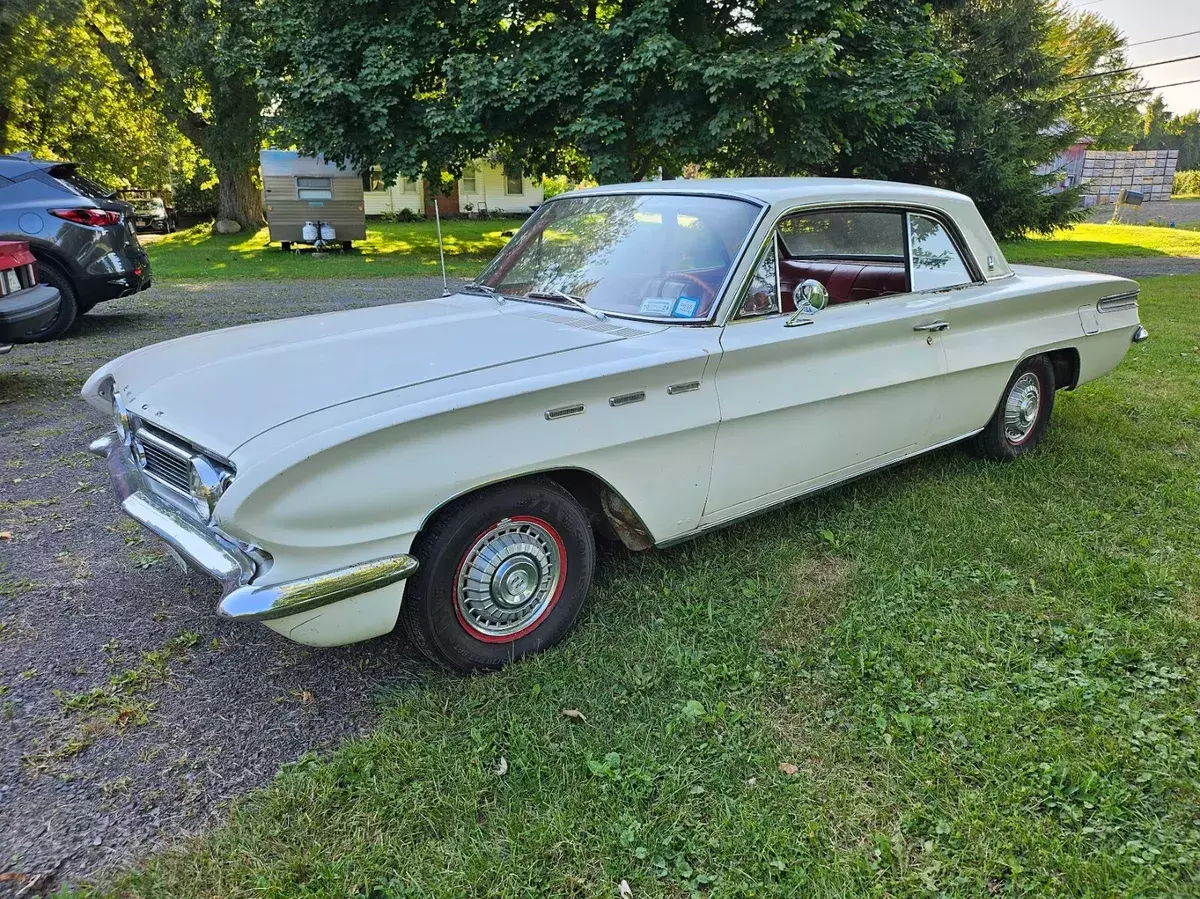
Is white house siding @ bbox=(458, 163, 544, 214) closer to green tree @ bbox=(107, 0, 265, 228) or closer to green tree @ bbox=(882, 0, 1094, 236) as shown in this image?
green tree @ bbox=(107, 0, 265, 228)

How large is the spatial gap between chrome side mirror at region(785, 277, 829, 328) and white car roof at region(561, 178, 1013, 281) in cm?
36

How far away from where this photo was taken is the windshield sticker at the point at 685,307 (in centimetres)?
326

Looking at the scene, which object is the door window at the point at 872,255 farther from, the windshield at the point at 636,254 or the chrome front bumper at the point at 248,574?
the chrome front bumper at the point at 248,574

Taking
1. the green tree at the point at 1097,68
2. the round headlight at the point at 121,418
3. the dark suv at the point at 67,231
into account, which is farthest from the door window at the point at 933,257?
the green tree at the point at 1097,68

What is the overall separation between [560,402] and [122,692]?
5.84ft

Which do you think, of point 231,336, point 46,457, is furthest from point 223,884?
point 46,457

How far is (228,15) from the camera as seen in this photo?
16172mm

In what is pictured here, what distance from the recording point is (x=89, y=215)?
26.3 feet

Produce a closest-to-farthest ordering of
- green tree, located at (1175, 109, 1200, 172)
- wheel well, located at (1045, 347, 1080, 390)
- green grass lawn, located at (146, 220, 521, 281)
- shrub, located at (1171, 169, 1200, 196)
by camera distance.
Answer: wheel well, located at (1045, 347, 1080, 390), green grass lawn, located at (146, 220, 521, 281), shrub, located at (1171, 169, 1200, 196), green tree, located at (1175, 109, 1200, 172)

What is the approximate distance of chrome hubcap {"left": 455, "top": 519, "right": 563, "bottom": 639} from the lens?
2732mm

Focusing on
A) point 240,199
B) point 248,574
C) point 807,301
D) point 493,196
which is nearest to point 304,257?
point 240,199

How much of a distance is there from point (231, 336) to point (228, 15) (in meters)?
16.1

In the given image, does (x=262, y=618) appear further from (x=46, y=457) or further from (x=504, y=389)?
(x=46, y=457)

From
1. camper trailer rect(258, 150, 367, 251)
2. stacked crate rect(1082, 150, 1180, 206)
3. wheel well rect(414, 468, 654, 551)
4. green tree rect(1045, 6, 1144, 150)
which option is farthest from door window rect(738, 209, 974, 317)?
stacked crate rect(1082, 150, 1180, 206)
